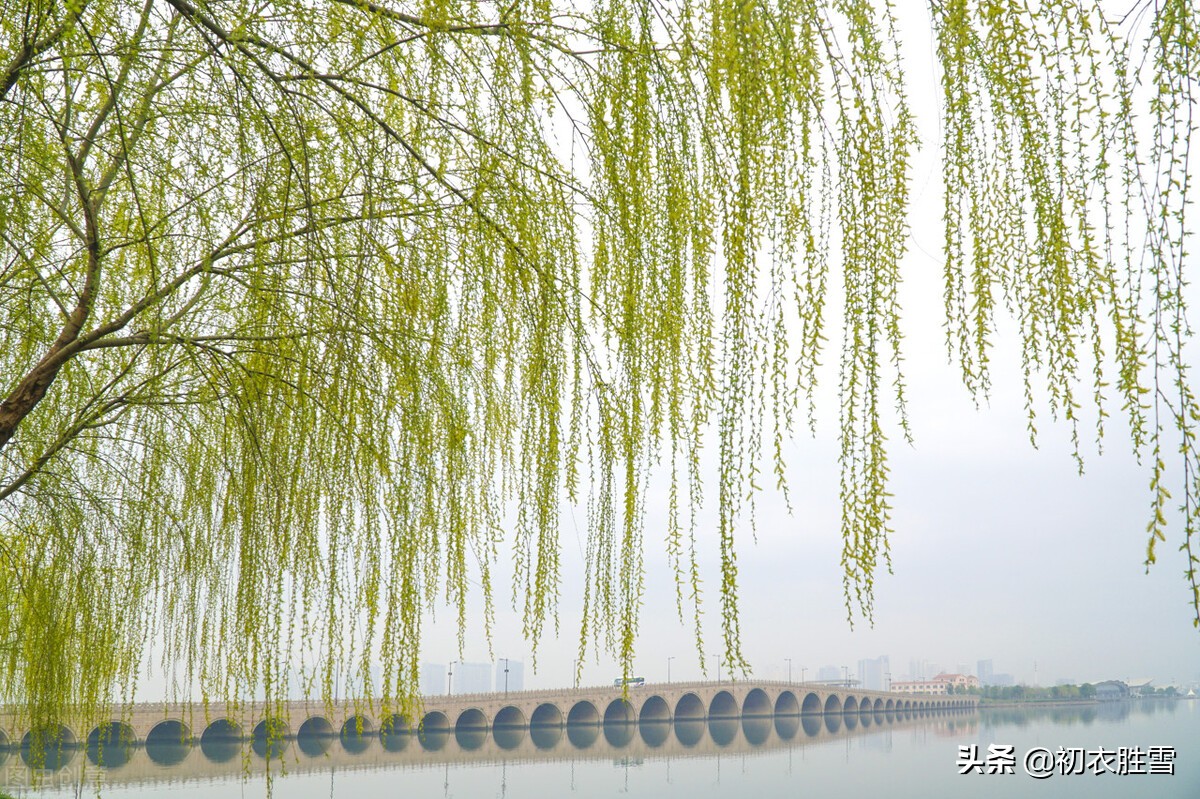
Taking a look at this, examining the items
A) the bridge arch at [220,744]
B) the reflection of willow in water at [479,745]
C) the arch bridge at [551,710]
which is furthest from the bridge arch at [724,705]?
the bridge arch at [220,744]

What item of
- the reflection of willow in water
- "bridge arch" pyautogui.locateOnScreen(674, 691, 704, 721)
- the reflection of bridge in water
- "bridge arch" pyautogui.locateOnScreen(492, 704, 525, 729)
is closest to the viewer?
the reflection of willow in water

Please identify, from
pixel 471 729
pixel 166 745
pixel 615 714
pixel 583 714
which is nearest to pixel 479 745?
pixel 471 729

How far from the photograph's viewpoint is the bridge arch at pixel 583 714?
140 feet

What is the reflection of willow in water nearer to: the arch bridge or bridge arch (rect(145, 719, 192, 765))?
bridge arch (rect(145, 719, 192, 765))

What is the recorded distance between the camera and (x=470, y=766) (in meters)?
28.9

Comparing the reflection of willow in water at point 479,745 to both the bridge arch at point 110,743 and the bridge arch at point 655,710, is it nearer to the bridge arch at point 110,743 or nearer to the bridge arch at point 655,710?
the bridge arch at point 110,743

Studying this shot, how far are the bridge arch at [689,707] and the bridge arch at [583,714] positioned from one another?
13.8ft

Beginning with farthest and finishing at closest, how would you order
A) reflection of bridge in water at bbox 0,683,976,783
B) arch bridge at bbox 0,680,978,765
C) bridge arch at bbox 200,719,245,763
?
1. bridge arch at bbox 200,719,245,763
2. arch bridge at bbox 0,680,978,765
3. reflection of bridge in water at bbox 0,683,976,783

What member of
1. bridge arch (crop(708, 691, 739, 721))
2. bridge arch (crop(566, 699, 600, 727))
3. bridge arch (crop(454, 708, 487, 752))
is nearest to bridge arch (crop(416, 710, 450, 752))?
bridge arch (crop(454, 708, 487, 752))

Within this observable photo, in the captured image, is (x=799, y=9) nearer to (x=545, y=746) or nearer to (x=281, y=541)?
(x=281, y=541)

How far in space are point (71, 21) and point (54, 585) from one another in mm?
A: 3323

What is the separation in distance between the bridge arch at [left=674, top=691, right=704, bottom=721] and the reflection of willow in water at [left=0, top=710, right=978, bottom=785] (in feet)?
2.42

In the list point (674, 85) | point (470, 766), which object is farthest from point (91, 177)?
point (470, 766)

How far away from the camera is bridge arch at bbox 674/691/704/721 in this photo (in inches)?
1806
